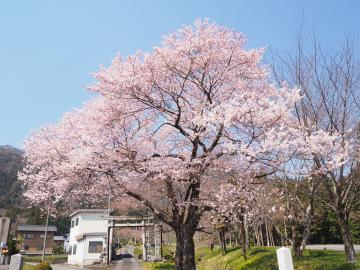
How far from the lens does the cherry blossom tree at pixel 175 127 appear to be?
40.5ft

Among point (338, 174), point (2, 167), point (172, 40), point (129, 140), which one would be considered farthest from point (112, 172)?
point (2, 167)

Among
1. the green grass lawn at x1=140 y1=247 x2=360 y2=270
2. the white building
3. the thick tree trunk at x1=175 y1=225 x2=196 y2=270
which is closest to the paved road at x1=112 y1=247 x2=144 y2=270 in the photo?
the white building

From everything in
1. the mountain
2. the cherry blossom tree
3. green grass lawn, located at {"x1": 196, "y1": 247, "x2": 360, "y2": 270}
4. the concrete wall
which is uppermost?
the mountain

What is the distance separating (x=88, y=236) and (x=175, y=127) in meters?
35.6

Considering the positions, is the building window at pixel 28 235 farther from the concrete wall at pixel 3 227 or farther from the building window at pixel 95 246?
the concrete wall at pixel 3 227

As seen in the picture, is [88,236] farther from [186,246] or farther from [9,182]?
[9,182]

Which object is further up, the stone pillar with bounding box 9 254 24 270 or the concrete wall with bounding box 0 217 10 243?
the concrete wall with bounding box 0 217 10 243

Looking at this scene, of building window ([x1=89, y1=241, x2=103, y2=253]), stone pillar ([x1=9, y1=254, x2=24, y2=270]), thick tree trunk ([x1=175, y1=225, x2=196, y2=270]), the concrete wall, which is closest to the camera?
stone pillar ([x1=9, y1=254, x2=24, y2=270])

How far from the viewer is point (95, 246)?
44.2 meters

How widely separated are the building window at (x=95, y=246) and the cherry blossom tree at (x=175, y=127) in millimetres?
31846

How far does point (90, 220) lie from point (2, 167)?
498 ft

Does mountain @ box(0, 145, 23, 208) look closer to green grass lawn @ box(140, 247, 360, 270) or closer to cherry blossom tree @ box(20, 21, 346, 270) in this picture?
green grass lawn @ box(140, 247, 360, 270)

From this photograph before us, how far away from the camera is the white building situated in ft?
144

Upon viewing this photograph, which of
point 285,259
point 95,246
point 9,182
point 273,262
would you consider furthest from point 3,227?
point 9,182
